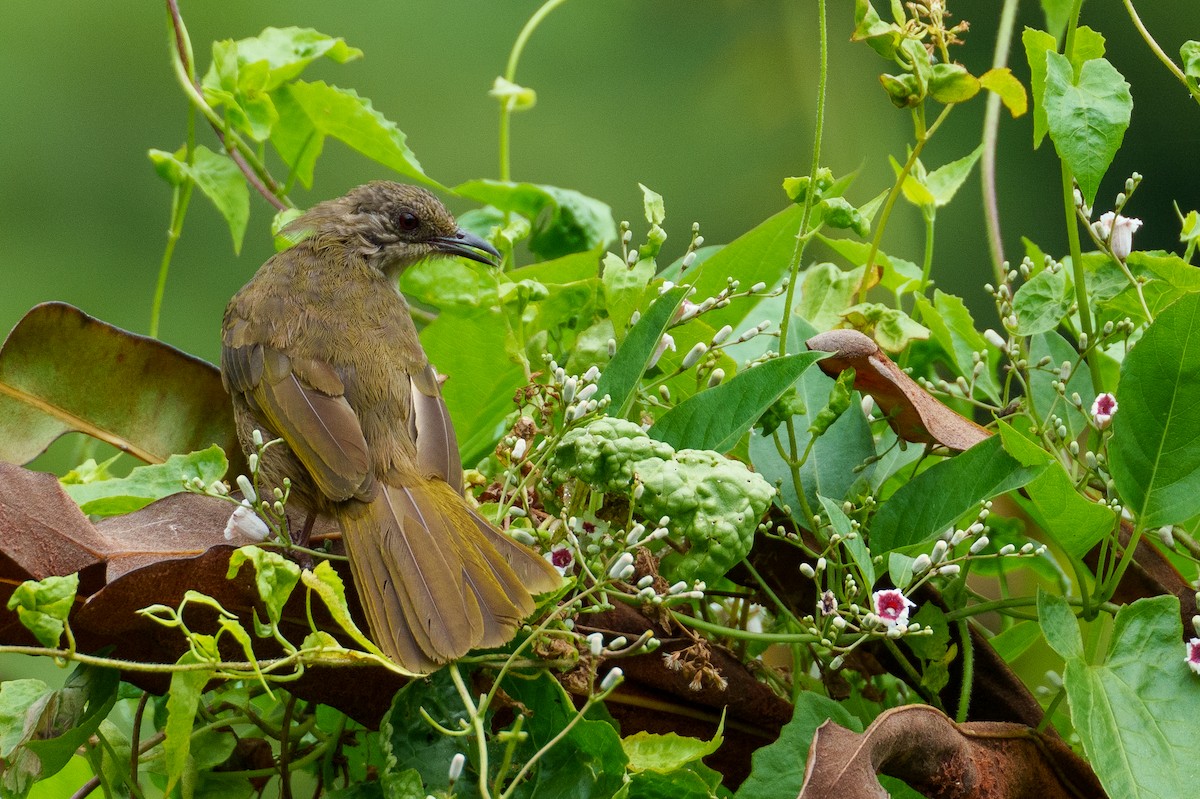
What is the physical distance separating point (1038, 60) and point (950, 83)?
4.0 inches

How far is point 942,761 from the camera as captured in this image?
1.25 meters

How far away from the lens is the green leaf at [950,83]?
59.2 inches

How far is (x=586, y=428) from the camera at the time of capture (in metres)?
1.27

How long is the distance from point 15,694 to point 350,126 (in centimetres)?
106

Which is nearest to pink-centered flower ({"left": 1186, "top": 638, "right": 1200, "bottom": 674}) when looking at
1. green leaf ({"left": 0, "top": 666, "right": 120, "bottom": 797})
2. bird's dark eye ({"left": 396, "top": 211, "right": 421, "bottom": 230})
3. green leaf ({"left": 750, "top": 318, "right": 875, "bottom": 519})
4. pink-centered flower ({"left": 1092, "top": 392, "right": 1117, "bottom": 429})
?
pink-centered flower ({"left": 1092, "top": 392, "right": 1117, "bottom": 429})

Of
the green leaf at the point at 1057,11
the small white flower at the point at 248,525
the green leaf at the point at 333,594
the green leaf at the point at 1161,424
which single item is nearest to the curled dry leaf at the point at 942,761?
the green leaf at the point at 1161,424

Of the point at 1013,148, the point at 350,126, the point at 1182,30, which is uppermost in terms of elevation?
the point at 350,126

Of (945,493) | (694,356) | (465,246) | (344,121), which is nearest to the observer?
(945,493)

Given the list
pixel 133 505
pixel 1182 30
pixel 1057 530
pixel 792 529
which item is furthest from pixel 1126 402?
pixel 1182 30

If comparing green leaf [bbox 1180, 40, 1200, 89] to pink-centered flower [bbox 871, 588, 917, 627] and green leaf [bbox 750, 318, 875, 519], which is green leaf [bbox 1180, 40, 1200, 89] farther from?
pink-centered flower [bbox 871, 588, 917, 627]

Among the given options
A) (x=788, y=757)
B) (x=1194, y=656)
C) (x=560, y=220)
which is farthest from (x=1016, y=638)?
(x=560, y=220)

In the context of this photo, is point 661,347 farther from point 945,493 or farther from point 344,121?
point 344,121

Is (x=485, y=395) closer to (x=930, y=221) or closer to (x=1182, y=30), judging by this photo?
(x=930, y=221)

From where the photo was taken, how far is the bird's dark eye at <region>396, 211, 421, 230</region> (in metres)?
2.76
